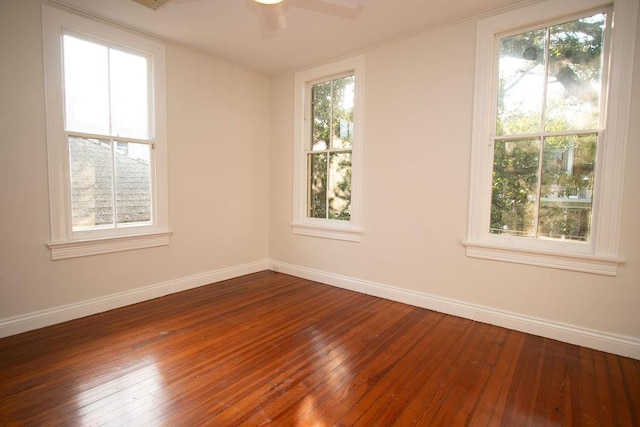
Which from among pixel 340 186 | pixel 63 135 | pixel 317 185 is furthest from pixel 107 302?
pixel 340 186

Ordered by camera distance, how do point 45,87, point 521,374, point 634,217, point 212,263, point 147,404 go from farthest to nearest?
point 212,263
point 45,87
point 634,217
point 521,374
point 147,404

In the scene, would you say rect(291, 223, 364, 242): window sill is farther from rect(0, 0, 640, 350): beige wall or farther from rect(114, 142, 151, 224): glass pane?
rect(114, 142, 151, 224): glass pane

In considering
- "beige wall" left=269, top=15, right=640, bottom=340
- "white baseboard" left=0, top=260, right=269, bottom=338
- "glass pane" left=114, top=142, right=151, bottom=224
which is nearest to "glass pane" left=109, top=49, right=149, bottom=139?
"glass pane" left=114, top=142, right=151, bottom=224

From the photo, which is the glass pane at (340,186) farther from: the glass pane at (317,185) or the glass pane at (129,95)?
the glass pane at (129,95)

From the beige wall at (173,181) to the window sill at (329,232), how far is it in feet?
2.12

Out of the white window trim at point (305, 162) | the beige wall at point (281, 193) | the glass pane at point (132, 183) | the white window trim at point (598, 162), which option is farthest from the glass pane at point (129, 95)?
the white window trim at point (598, 162)

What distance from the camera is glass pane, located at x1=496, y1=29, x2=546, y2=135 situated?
2.60 m

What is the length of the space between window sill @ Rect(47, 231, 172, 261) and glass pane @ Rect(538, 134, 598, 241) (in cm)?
357

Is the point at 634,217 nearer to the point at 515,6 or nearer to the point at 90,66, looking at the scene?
the point at 515,6

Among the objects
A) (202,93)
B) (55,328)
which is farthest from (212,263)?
(202,93)

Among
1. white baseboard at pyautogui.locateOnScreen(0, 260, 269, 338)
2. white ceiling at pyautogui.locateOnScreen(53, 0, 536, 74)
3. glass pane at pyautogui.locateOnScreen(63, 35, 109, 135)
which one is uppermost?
white ceiling at pyautogui.locateOnScreen(53, 0, 536, 74)

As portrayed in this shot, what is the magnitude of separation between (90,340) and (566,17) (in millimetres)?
4380

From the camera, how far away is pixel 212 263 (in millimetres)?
3896

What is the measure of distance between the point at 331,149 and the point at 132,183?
2171mm
